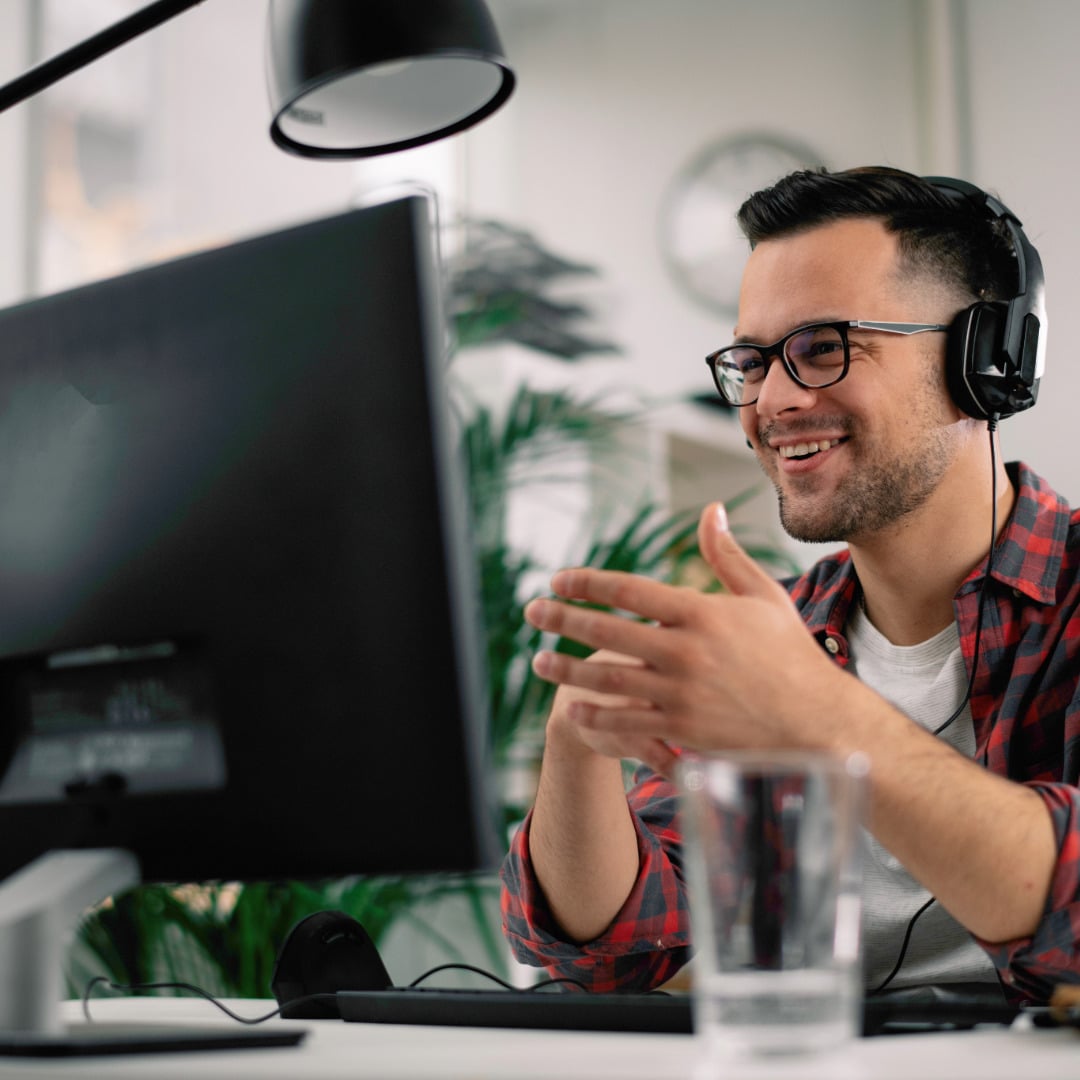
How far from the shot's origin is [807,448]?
1.39 metres

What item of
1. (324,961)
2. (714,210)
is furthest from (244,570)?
(714,210)

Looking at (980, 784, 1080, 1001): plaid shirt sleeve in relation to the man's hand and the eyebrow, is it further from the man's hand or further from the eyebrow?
the eyebrow

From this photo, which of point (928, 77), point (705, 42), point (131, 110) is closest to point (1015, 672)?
point (928, 77)

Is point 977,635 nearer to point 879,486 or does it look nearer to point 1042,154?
point 879,486

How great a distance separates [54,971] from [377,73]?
2.84ft

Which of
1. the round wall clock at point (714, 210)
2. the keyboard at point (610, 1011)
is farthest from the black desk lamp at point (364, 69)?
the round wall clock at point (714, 210)

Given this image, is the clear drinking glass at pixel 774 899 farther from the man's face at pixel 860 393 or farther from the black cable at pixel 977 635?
the man's face at pixel 860 393

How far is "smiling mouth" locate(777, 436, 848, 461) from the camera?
1.38 m

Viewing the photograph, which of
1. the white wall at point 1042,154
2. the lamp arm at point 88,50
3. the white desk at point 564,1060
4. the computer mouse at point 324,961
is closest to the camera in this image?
the white desk at point 564,1060

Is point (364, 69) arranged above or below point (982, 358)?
above

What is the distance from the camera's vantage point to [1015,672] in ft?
3.83

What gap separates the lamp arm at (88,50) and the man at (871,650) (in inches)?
25.5

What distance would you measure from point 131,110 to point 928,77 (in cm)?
194

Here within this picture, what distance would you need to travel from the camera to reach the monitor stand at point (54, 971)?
61 cm
